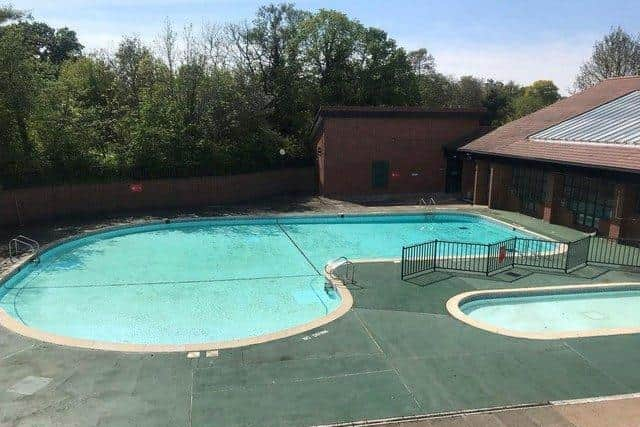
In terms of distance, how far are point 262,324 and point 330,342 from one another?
132 inches

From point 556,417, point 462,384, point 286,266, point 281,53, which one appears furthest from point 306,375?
point 281,53

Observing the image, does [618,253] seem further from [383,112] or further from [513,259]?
[383,112]

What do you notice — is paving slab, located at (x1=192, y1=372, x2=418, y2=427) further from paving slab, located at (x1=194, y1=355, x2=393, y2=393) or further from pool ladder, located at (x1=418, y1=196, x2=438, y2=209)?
pool ladder, located at (x1=418, y1=196, x2=438, y2=209)

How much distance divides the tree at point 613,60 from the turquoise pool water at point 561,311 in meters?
37.1

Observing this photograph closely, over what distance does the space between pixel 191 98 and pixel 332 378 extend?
2262cm

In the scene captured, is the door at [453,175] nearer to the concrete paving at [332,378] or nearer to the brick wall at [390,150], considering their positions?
the brick wall at [390,150]

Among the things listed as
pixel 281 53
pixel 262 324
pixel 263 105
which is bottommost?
pixel 262 324

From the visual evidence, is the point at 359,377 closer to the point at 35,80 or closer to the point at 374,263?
the point at 374,263

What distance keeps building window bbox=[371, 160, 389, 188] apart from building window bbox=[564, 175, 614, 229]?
1036cm

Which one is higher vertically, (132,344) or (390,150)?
(390,150)

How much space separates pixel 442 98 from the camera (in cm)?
5409

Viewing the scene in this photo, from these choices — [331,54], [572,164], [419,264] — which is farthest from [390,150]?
[419,264]

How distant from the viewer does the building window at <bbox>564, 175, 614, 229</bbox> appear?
64.7 feet

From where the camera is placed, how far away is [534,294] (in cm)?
1359
